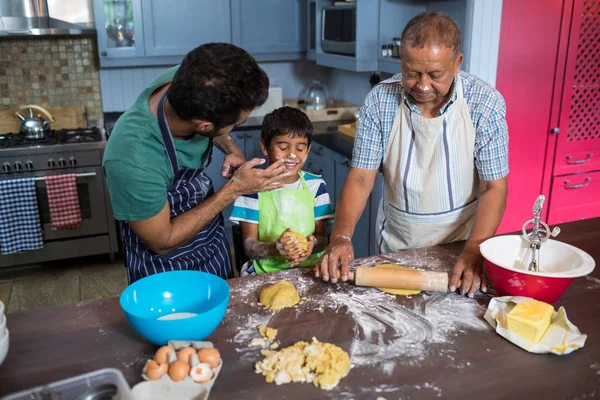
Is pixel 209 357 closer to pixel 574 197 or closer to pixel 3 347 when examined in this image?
pixel 3 347

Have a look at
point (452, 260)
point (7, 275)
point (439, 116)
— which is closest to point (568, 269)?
point (452, 260)

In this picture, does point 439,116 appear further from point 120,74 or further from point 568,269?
point 120,74

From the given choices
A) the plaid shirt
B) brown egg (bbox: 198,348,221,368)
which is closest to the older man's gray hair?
the plaid shirt

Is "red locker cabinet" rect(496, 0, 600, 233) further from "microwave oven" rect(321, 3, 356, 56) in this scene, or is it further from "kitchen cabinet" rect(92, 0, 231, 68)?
"kitchen cabinet" rect(92, 0, 231, 68)

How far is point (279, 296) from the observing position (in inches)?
56.0

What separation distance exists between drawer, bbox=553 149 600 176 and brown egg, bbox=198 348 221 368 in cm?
277

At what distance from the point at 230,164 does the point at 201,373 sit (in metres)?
0.96

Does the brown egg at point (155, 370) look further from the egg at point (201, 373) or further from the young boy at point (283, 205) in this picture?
the young boy at point (283, 205)

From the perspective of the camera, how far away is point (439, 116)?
182 cm

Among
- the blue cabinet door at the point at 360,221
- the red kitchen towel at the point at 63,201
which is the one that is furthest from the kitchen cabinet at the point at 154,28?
the blue cabinet door at the point at 360,221

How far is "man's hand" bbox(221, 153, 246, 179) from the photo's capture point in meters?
1.88

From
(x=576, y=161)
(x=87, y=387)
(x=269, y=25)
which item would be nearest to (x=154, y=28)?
(x=269, y=25)

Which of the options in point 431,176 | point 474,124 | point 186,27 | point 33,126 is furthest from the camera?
point 186,27

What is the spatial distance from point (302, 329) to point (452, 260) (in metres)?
0.61
